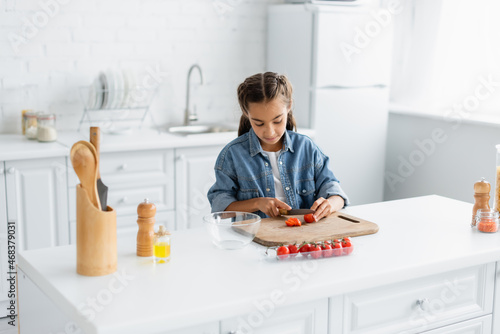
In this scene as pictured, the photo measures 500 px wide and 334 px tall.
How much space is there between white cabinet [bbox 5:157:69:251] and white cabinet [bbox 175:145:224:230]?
63cm

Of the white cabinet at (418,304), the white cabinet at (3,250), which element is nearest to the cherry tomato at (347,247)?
the white cabinet at (418,304)

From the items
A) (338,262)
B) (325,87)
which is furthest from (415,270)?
(325,87)

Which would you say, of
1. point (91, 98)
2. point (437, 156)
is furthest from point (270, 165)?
point (437, 156)

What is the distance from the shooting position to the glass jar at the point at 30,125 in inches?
134

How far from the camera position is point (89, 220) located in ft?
5.02

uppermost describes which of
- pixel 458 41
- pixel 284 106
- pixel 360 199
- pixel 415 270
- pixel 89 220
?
pixel 458 41

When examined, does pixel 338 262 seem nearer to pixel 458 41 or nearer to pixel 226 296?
pixel 226 296

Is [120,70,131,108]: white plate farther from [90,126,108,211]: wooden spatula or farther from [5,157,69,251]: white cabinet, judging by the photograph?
[90,126,108,211]: wooden spatula

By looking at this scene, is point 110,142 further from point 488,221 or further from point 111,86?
point 488,221

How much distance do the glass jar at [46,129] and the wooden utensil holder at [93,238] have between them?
74.7 inches

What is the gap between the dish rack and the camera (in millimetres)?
3672

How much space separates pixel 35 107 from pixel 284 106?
202cm

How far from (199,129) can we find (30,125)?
3.51 ft

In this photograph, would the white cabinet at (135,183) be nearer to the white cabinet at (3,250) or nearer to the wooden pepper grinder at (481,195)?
the white cabinet at (3,250)
